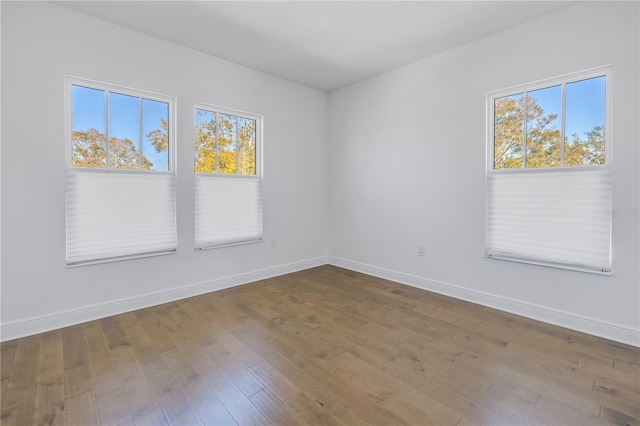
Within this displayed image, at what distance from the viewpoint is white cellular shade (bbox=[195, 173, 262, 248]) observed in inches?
140

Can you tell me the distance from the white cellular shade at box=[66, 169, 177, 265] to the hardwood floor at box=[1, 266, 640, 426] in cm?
66

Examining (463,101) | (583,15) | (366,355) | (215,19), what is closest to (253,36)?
(215,19)

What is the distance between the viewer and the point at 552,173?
9.04 feet

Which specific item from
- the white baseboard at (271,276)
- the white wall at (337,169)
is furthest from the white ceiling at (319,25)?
the white baseboard at (271,276)

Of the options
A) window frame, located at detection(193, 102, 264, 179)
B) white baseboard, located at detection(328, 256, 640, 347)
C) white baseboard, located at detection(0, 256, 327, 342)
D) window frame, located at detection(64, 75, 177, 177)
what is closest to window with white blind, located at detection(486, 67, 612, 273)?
white baseboard, located at detection(328, 256, 640, 347)

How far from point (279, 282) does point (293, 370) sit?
201 cm

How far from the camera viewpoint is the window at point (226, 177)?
11.7ft

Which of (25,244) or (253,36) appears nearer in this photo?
(25,244)

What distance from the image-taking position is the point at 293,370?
6.61 feet

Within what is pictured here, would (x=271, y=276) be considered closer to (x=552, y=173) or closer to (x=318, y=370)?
(x=318, y=370)

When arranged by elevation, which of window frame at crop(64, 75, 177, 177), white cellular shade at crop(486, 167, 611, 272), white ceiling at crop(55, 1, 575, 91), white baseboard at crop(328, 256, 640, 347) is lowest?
white baseboard at crop(328, 256, 640, 347)

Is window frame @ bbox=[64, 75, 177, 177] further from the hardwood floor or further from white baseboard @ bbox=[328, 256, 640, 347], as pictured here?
white baseboard @ bbox=[328, 256, 640, 347]

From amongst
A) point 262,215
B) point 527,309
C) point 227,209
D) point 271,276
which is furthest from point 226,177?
point 527,309

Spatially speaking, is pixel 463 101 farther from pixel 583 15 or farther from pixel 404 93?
pixel 583 15
